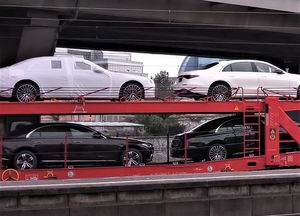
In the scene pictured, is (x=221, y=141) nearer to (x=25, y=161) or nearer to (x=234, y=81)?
(x=234, y=81)

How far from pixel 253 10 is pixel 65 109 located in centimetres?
1204

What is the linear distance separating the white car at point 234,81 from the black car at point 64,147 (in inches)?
98.0

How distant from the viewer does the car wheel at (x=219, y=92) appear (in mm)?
15977

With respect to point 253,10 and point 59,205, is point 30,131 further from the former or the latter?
point 253,10

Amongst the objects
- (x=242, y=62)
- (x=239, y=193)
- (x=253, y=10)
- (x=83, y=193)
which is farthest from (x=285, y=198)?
(x=253, y=10)

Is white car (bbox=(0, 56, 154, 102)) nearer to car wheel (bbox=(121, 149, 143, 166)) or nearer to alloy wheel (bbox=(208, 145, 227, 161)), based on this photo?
car wheel (bbox=(121, 149, 143, 166))

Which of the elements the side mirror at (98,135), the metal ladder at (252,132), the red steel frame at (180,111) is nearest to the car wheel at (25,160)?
the red steel frame at (180,111)

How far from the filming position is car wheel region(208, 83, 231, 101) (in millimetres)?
15977

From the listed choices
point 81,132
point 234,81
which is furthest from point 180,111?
point 81,132

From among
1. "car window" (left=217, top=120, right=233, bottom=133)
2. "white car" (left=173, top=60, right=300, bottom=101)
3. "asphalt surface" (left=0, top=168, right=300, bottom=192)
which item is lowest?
"asphalt surface" (left=0, top=168, right=300, bottom=192)

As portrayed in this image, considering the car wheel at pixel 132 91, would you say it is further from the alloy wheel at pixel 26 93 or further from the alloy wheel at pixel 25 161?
the alloy wheel at pixel 25 161

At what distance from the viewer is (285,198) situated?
8930 mm

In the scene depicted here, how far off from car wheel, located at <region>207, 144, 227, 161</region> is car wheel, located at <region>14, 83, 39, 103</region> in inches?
205

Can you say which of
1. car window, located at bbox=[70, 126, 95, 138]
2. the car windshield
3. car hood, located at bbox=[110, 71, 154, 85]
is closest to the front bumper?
the car windshield
